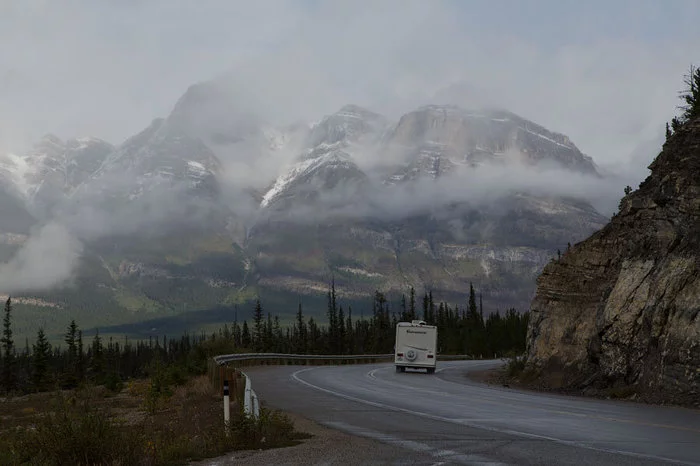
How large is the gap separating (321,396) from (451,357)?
6095 cm

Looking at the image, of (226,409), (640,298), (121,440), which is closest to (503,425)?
(226,409)

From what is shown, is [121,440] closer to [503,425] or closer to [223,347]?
[503,425]

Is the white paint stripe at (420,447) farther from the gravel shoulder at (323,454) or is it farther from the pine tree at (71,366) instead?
the pine tree at (71,366)

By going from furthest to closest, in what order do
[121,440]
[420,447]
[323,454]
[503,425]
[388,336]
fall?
[388,336] → [503,425] → [420,447] → [323,454] → [121,440]

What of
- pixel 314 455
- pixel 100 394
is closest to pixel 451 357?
pixel 100 394

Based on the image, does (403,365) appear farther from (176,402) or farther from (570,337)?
(176,402)

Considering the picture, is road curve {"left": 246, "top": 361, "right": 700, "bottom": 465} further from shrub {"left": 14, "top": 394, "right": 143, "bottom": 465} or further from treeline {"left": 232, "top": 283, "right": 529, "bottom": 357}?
treeline {"left": 232, "top": 283, "right": 529, "bottom": 357}

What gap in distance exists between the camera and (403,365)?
4478cm

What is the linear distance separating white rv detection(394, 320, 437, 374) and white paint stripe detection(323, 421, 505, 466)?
28511mm

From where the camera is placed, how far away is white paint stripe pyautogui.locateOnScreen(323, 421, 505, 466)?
35.0 feet

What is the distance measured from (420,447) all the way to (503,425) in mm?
3763

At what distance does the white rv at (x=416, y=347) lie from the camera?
44.6 meters

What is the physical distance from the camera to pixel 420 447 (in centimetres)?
1237

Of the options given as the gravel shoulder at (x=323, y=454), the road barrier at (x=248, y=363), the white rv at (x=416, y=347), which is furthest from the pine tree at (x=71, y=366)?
the gravel shoulder at (x=323, y=454)
